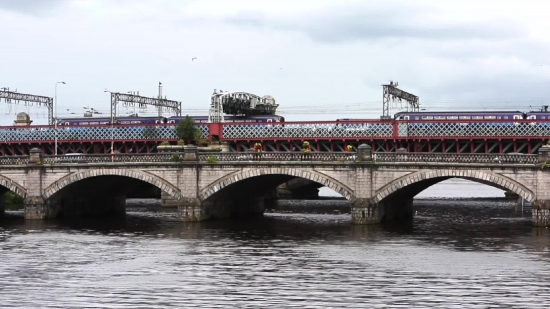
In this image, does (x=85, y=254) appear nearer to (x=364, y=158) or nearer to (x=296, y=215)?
(x=364, y=158)

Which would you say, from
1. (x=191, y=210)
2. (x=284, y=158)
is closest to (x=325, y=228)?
(x=284, y=158)

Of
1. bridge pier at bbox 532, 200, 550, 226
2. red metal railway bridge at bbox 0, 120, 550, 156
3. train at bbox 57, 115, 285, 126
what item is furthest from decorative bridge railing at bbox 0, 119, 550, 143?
bridge pier at bbox 532, 200, 550, 226

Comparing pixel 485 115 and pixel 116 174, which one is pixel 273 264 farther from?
pixel 485 115

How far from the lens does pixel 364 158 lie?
76.6 m

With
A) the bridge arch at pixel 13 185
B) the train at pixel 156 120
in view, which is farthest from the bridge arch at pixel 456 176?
the train at pixel 156 120

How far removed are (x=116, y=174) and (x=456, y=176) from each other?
93.9ft

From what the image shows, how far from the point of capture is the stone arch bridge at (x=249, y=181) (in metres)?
72.7

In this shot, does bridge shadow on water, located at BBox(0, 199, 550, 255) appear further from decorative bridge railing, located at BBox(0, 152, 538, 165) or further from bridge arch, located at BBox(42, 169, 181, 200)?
decorative bridge railing, located at BBox(0, 152, 538, 165)

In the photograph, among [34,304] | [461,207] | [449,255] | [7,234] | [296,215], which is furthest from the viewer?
[461,207]

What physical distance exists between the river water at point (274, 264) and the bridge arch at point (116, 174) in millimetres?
2877

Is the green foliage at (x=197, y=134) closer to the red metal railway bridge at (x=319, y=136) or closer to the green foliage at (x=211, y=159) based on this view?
the red metal railway bridge at (x=319, y=136)

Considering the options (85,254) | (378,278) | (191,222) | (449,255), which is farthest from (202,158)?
(378,278)

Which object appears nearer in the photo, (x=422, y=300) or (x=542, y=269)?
(x=422, y=300)

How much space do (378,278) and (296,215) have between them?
144 ft
